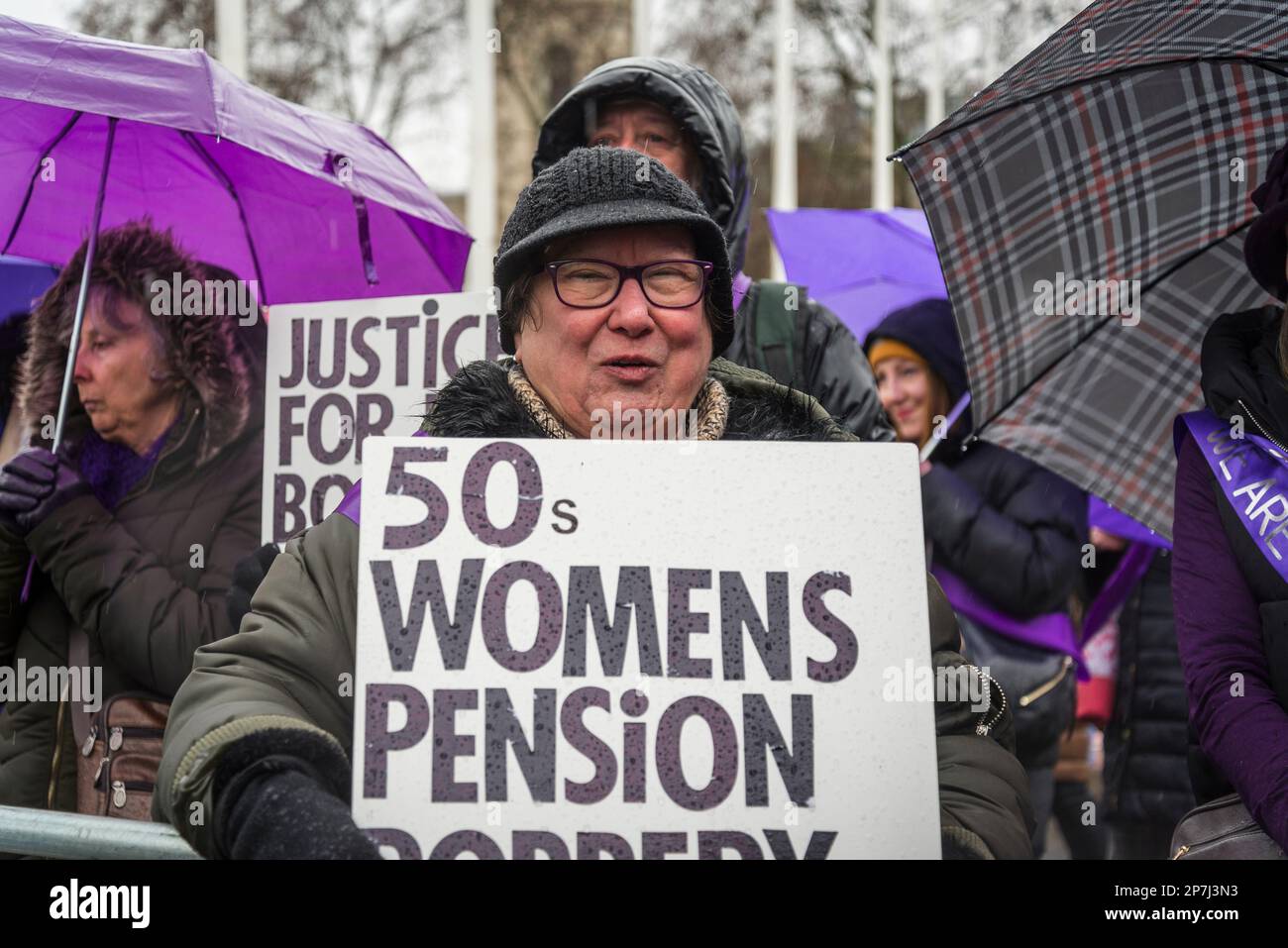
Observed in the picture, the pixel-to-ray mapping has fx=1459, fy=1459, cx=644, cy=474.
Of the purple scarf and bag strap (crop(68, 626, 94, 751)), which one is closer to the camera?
bag strap (crop(68, 626, 94, 751))

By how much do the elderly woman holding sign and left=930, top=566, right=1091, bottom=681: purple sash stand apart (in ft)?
6.96

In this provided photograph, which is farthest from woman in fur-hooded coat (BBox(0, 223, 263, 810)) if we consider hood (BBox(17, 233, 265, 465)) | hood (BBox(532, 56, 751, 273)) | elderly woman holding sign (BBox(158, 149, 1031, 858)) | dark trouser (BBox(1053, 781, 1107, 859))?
dark trouser (BBox(1053, 781, 1107, 859))

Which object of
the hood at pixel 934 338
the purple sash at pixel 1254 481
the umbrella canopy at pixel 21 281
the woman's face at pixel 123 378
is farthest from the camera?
the hood at pixel 934 338

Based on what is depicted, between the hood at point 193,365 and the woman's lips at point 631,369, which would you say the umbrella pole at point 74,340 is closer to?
the hood at point 193,365

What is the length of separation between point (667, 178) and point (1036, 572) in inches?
96.9

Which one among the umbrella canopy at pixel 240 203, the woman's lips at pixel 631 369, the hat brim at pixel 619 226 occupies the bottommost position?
the woman's lips at pixel 631 369

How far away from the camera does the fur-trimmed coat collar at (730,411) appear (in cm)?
239

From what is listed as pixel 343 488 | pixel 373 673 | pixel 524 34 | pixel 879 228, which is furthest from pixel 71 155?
pixel 524 34

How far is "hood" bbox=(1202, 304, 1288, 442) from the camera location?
2693mm

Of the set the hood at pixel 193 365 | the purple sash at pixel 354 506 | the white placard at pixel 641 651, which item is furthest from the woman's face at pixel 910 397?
the purple sash at pixel 354 506

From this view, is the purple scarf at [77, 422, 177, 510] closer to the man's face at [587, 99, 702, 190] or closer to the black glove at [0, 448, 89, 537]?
the black glove at [0, 448, 89, 537]

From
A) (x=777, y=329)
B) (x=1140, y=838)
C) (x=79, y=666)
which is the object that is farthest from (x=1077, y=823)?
(x=79, y=666)
